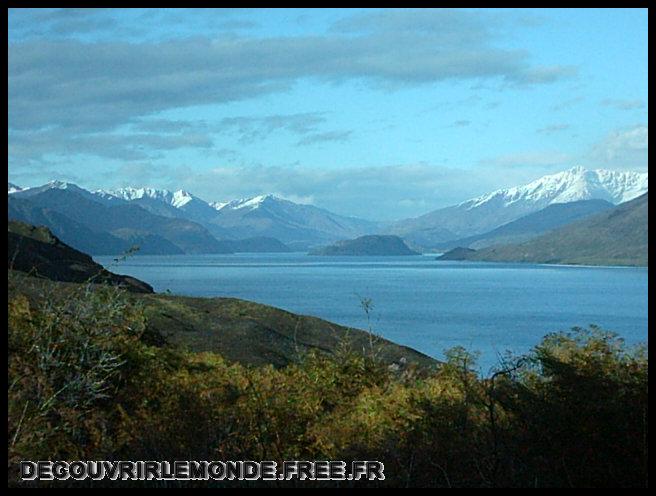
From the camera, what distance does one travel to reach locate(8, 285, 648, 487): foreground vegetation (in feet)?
32.9

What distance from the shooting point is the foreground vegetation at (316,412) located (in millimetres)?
10016

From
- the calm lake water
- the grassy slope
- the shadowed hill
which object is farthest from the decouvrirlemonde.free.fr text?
the shadowed hill

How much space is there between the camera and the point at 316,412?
475 inches

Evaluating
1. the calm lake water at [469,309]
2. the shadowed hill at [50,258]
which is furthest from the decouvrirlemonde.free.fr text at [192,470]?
the shadowed hill at [50,258]

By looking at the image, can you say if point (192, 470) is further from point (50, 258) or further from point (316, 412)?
point (50, 258)

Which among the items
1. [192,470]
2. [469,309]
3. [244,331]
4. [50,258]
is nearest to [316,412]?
[192,470]

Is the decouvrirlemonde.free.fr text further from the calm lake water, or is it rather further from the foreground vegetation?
the calm lake water

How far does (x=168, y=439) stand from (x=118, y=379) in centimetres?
105

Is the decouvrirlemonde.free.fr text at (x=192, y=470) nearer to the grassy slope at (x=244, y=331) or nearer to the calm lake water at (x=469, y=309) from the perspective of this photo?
the grassy slope at (x=244, y=331)

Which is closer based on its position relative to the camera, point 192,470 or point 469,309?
point 192,470

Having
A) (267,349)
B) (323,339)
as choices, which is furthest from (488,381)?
(323,339)

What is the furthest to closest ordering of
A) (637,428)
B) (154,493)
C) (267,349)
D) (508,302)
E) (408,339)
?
(508,302) → (408,339) → (267,349) → (637,428) → (154,493)

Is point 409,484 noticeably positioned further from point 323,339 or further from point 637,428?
point 323,339

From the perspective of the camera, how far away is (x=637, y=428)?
10305 millimetres
